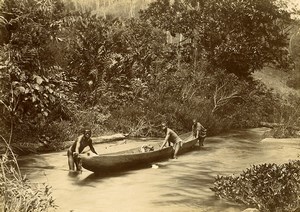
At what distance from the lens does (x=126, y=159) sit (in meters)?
4.97

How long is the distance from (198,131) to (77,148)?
60.5 inches

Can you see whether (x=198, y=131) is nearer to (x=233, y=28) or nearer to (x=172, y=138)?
(x=172, y=138)

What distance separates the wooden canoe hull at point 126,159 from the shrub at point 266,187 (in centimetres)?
74

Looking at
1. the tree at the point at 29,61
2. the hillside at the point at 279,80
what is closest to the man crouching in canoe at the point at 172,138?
the hillside at the point at 279,80

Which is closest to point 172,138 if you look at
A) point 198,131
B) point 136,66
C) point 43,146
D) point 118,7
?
point 198,131

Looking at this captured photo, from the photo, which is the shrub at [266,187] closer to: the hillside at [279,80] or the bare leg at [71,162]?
the hillside at [279,80]

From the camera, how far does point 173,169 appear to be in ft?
15.5

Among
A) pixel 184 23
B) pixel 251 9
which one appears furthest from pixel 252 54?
pixel 184 23

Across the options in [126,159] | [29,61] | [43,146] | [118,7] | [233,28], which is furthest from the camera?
[233,28]

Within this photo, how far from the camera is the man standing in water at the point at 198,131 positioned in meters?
5.13

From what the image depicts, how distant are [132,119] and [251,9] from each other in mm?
1503

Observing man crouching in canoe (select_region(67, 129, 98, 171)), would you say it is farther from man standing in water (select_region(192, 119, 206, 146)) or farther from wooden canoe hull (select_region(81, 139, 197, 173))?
man standing in water (select_region(192, 119, 206, 146))

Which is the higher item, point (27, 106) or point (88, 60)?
point (88, 60)

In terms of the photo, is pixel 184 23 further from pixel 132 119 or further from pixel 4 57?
pixel 4 57
